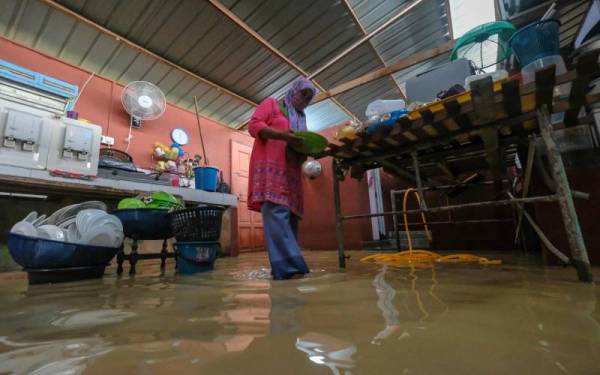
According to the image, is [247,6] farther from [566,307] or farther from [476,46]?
[566,307]

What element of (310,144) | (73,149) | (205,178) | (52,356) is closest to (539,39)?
(310,144)

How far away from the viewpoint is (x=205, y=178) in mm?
4113

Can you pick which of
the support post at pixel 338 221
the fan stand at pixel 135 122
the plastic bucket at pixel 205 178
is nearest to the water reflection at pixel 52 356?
the support post at pixel 338 221

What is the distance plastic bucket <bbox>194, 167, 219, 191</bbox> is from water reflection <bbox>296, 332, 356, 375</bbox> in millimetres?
3842

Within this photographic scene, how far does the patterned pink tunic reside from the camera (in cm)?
171

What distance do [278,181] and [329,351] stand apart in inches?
50.8

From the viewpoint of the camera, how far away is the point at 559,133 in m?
1.88

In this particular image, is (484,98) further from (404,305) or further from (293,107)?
(293,107)

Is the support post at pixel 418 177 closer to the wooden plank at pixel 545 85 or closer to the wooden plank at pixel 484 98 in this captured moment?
the wooden plank at pixel 484 98

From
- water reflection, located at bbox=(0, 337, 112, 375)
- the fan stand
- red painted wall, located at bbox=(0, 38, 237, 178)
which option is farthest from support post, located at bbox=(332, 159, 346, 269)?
the fan stand

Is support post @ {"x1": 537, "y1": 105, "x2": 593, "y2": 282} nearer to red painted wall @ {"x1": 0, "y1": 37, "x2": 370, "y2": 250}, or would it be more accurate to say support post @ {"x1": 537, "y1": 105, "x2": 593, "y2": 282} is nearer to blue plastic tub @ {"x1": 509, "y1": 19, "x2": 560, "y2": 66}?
blue plastic tub @ {"x1": 509, "y1": 19, "x2": 560, "y2": 66}

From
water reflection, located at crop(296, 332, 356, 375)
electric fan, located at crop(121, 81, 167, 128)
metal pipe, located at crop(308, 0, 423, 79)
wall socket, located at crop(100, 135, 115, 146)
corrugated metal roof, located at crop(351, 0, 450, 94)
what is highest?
corrugated metal roof, located at crop(351, 0, 450, 94)

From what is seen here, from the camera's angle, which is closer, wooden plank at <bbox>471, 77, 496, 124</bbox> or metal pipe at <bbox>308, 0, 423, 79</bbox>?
wooden plank at <bbox>471, 77, 496, 124</bbox>

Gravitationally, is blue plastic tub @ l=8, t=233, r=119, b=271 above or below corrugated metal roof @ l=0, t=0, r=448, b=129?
below
